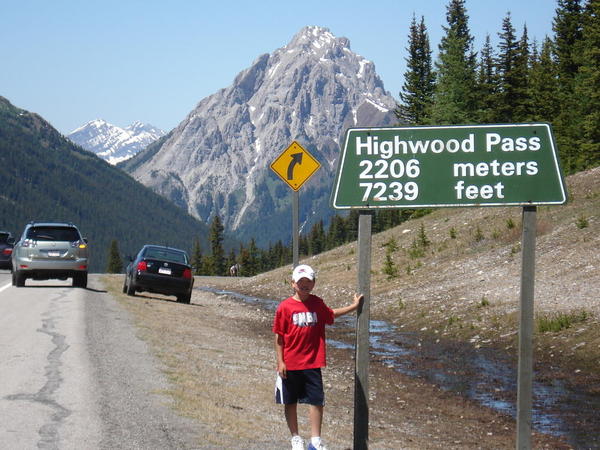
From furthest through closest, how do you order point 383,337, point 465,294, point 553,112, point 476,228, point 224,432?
point 553,112 < point 476,228 < point 465,294 < point 383,337 < point 224,432

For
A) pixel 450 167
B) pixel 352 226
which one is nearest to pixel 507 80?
pixel 450 167

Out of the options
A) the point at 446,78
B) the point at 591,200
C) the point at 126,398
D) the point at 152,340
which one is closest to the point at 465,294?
the point at 591,200

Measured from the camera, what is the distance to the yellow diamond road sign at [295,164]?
13.6 metres

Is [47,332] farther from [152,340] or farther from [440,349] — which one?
[440,349]

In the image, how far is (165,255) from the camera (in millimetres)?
29312

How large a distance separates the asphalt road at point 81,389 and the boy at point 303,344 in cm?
140

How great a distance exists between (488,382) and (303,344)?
8919 mm

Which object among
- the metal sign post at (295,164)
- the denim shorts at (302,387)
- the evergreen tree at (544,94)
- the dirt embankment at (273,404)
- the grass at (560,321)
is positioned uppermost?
the evergreen tree at (544,94)

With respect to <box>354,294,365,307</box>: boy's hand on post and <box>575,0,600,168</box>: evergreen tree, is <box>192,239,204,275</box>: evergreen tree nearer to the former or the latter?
<box>575,0,600,168</box>: evergreen tree

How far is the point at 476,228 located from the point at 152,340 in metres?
23.7

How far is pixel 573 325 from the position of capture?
19.1 metres

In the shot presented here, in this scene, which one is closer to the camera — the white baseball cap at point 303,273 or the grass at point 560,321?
the white baseball cap at point 303,273

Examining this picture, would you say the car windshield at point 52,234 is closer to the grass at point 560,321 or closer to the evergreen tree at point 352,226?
the grass at point 560,321

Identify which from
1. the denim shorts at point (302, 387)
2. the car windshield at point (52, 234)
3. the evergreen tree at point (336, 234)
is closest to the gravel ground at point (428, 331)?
the denim shorts at point (302, 387)
